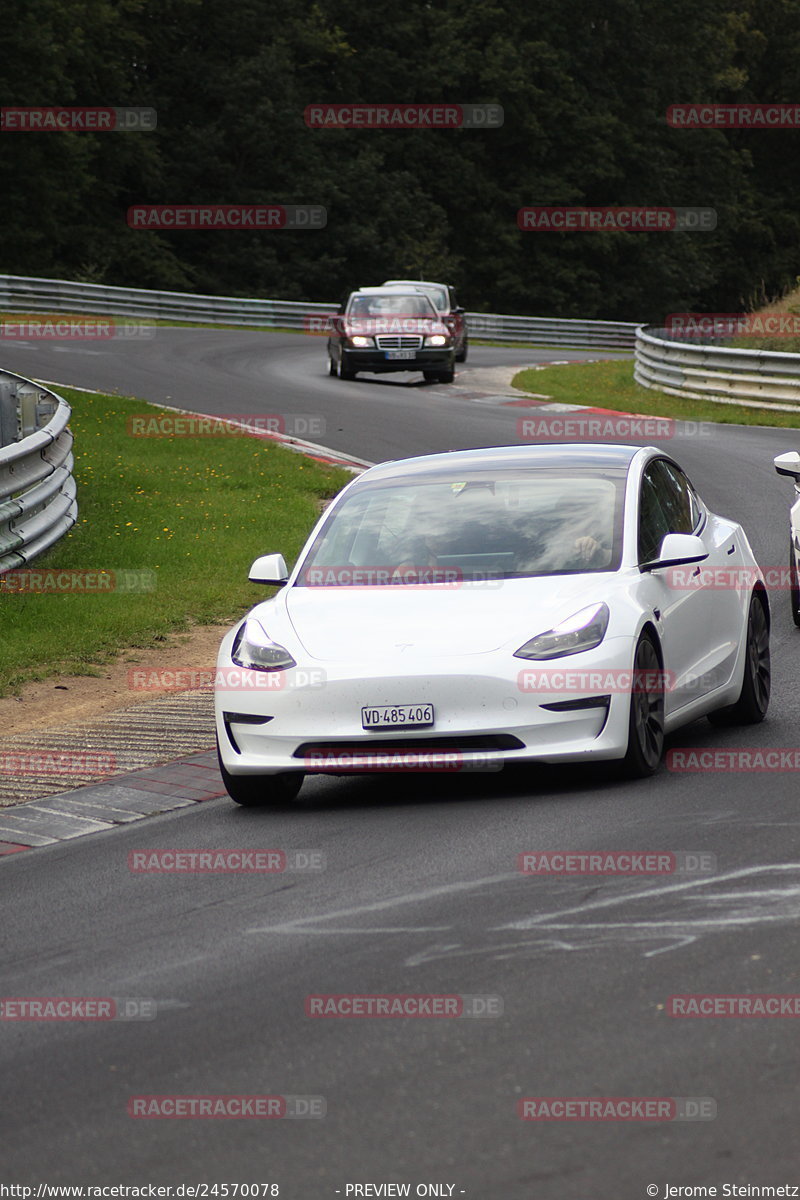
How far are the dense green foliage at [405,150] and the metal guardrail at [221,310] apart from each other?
5.67 metres

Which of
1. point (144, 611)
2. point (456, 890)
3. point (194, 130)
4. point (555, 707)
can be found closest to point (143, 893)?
point (456, 890)

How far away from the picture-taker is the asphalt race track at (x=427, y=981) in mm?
4344

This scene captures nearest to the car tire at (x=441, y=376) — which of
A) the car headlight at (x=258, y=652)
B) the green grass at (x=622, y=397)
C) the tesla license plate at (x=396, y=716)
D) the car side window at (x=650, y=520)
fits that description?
the green grass at (x=622, y=397)

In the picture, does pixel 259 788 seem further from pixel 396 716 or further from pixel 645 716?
pixel 645 716

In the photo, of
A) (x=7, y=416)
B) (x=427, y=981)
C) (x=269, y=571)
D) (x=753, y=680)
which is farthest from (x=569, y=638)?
(x=7, y=416)

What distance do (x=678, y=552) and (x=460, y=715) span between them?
1477 millimetres

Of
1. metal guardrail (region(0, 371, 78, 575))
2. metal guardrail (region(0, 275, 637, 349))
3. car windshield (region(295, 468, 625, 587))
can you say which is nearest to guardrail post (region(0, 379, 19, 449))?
metal guardrail (region(0, 371, 78, 575))

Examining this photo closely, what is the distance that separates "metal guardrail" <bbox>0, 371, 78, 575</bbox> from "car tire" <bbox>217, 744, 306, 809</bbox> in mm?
6268

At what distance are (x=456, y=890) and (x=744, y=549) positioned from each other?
14.0 feet

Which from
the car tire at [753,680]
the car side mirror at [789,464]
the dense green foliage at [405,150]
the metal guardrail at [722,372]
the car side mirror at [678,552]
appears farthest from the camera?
the dense green foliage at [405,150]

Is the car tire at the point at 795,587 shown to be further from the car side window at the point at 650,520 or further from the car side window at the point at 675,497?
the car side window at the point at 650,520

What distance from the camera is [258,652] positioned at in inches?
338

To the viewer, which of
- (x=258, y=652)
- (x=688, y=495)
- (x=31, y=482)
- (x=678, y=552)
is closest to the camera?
(x=258, y=652)

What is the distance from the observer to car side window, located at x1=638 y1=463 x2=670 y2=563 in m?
9.20
